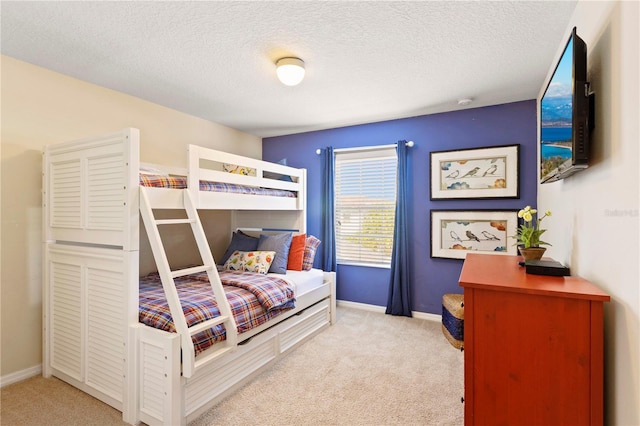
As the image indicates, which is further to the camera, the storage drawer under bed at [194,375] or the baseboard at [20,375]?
the baseboard at [20,375]

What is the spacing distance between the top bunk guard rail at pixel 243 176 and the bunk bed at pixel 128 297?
1 cm

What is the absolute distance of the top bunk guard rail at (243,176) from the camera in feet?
7.91

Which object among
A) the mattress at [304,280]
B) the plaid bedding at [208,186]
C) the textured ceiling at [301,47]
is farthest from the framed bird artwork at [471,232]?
the plaid bedding at [208,186]

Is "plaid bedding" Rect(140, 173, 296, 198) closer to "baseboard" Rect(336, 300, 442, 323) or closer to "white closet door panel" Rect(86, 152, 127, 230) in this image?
"white closet door panel" Rect(86, 152, 127, 230)

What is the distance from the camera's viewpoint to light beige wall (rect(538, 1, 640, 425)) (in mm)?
1028

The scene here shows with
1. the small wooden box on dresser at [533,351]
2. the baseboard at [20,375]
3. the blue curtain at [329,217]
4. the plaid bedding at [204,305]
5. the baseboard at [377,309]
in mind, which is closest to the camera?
the small wooden box on dresser at [533,351]

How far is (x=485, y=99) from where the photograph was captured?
315 centimetres

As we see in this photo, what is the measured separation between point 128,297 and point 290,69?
184 cm

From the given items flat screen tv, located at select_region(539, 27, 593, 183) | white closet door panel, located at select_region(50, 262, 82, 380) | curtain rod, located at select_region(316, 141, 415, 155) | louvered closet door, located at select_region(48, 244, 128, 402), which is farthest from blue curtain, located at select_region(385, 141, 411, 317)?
white closet door panel, located at select_region(50, 262, 82, 380)

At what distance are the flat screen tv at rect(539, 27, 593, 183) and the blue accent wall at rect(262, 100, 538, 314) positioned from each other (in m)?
1.65

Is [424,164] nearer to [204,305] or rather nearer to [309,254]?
[309,254]

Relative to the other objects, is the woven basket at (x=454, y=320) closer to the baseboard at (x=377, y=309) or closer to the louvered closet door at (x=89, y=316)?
the baseboard at (x=377, y=309)

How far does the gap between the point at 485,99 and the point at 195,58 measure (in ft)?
8.83

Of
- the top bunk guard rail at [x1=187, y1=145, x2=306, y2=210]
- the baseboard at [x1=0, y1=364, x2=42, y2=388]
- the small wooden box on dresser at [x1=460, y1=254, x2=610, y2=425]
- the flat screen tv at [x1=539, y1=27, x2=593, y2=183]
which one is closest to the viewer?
the small wooden box on dresser at [x1=460, y1=254, x2=610, y2=425]
